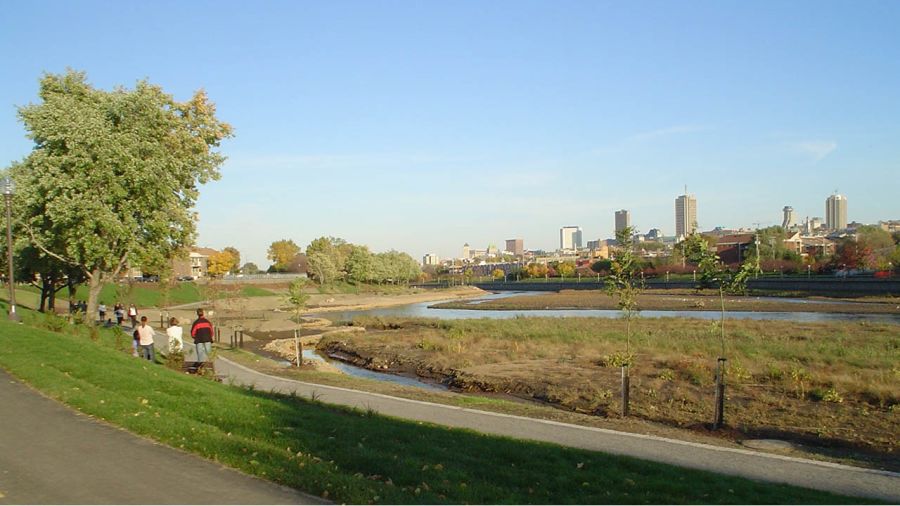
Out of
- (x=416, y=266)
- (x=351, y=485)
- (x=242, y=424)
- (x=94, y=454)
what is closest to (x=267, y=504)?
(x=351, y=485)

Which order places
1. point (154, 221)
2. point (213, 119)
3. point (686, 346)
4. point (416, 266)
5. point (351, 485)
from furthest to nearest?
point (416, 266) < point (213, 119) < point (686, 346) < point (154, 221) < point (351, 485)

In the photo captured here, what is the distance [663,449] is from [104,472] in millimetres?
8470

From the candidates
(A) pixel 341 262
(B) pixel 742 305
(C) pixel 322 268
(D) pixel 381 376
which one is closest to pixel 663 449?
(D) pixel 381 376

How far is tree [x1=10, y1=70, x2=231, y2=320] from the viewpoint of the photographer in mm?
23562

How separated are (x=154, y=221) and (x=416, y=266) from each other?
497 feet

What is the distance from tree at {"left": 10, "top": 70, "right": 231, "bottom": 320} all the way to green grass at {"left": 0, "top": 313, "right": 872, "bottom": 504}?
12.2m

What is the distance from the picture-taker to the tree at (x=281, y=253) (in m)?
162

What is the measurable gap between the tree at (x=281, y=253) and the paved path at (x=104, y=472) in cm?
15538

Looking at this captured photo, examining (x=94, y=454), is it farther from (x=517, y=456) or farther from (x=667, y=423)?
(x=667, y=423)

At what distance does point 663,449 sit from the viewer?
11.7 m

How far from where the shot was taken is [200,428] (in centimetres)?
909

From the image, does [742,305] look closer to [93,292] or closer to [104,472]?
[93,292]

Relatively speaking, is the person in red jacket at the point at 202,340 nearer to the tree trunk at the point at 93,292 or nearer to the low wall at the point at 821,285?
the tree trunk at the point at 93,292

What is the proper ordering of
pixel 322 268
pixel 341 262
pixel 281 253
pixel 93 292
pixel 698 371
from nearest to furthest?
pixel 698 371, pixel 93 292, pixel 322 268, pixel 341 262, pixel 281 253
